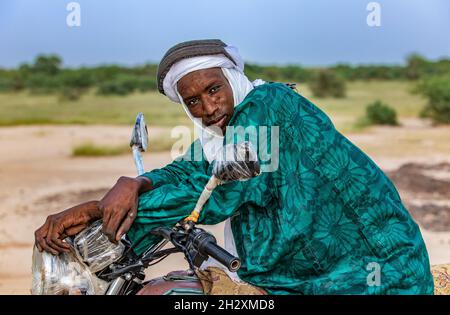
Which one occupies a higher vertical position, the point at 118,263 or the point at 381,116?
the point at 118,263

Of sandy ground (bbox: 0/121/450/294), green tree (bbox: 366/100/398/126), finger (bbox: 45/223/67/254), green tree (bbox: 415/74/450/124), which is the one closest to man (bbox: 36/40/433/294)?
finger (bbox: 45/223/67/254)

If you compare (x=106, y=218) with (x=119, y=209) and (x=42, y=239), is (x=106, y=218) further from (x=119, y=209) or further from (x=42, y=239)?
(x=42, y=239)

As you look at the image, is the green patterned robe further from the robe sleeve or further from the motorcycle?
the robe sleeve

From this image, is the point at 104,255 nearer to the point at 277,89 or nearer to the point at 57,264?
the point at 57,264

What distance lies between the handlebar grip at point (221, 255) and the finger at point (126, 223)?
228mm

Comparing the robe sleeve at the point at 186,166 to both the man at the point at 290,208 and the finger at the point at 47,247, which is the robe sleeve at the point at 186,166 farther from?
the finger at the point at 47,247

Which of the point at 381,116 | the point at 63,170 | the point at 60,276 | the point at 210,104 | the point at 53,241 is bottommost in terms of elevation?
the point at 63,170

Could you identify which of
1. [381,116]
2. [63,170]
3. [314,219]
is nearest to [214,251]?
[314,219]

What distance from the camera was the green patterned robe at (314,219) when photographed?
239cm

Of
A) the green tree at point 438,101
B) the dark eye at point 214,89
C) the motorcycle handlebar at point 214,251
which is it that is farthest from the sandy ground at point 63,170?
the motorcycle handlebar at point 214,251

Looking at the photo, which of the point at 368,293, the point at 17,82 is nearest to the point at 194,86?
the point at 368,293

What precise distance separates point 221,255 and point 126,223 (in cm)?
32

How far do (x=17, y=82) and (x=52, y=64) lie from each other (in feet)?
14.8

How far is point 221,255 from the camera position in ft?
7.07
